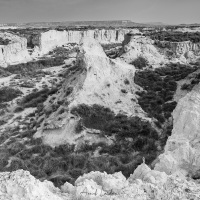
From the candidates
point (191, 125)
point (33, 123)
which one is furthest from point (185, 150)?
point (33, 123)

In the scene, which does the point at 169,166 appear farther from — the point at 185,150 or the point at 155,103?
the point at 155,103

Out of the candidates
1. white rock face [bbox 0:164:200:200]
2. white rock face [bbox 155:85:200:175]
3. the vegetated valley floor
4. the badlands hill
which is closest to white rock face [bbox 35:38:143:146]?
the badlands hill

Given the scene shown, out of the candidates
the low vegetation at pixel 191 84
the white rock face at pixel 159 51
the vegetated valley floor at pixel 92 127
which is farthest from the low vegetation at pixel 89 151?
the white rock face at pixel 159 51

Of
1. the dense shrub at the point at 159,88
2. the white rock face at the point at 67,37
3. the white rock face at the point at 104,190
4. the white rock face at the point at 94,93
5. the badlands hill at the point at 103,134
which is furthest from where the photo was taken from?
the white rock face at the point at 67,37

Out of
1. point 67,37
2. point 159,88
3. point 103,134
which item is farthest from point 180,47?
point 67,37

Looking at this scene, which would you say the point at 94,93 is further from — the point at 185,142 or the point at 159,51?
the point at 159,51

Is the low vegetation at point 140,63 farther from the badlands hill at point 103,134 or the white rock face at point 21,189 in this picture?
the white rock face at point 21,189
